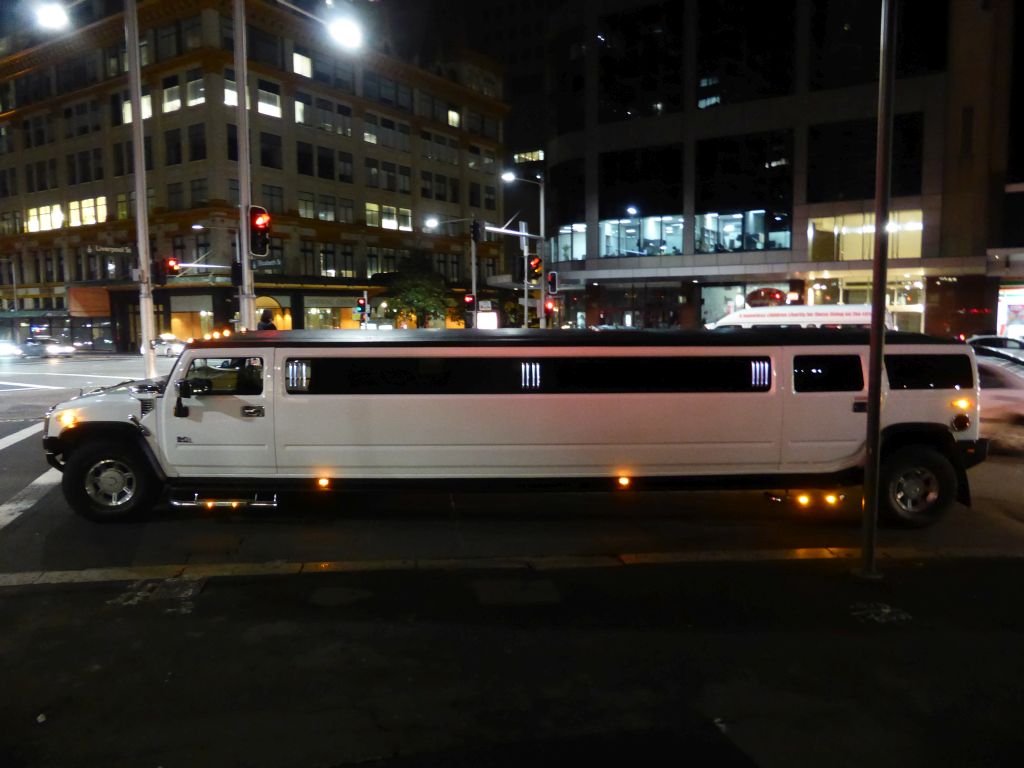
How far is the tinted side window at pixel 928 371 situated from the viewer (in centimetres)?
808

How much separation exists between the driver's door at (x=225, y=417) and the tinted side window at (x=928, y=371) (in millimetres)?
6441

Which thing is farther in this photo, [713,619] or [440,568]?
[440,568]

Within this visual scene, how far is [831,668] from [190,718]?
12.6ft

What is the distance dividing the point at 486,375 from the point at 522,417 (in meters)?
0.55

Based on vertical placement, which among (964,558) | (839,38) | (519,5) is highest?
(519,5)

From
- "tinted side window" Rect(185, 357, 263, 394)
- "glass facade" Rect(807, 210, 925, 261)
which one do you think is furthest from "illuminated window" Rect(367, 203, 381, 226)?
"tinted side window" Rect(185, 357, 263, 394)

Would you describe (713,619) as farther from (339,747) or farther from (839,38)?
(839,38)

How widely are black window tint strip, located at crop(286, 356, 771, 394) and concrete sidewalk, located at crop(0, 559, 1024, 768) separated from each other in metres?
1.85

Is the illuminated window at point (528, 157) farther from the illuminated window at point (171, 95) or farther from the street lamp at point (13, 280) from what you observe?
A: the street lamp at point (13, 280)

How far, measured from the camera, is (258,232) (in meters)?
16.8

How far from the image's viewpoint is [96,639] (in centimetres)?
535

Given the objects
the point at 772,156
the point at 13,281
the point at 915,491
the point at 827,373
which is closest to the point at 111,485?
the point at 827,373

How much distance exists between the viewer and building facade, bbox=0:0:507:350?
51656 mm

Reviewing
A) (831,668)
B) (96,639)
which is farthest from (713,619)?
(96,639)
